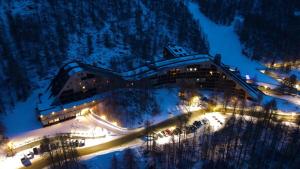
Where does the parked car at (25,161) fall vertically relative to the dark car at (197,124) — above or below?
below

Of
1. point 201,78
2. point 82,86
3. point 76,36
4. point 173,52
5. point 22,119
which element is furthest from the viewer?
point 76,36

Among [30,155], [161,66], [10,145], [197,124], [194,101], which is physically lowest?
[30,155]

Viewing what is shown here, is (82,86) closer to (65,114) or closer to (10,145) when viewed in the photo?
(65,114)

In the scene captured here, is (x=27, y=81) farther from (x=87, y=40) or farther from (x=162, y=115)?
(x=162, y=115)

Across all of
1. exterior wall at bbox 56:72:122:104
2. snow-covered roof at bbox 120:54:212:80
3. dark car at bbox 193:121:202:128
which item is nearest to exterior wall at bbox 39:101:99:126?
exterior wall at bbox 56:72:122:104

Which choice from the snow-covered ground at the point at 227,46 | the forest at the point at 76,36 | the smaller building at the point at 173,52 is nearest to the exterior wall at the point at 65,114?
the forest at the point at 76,36

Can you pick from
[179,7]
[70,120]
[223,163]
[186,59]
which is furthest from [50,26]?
[223,163]

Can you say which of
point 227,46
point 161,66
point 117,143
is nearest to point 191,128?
point 117,143

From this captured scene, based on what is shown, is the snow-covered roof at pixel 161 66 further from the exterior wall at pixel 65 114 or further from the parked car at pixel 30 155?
the parked car at pixel 30 155

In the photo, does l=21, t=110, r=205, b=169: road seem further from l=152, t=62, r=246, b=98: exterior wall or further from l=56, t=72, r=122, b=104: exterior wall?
l=56, t=72, r=122, b=104: exterior wall
